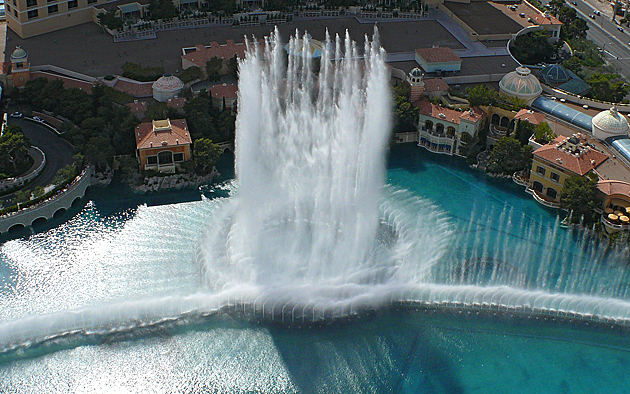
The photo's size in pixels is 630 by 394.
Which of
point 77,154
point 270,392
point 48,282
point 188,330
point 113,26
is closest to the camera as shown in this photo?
point 270,392

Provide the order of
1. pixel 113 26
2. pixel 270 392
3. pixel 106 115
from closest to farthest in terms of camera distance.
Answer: pixel 270 392, pixel 106 115, pixel 113 26

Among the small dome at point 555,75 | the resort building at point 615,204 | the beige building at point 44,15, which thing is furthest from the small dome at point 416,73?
the beige building at point 44,15

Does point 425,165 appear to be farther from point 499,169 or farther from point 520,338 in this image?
point 520,338

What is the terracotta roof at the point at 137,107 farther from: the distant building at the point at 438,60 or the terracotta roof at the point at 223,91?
the distant building at the point at 438,60

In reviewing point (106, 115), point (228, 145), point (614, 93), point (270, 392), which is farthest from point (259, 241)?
point (614, 93)

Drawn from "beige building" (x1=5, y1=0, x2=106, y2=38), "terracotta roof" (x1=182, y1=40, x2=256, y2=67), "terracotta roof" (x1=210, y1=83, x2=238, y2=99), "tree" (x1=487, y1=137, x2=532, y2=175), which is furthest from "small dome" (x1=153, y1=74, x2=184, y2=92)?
"tree" (x1=487, y1=137, x2=532, y2=175)

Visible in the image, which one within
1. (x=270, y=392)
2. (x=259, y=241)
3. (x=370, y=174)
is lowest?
(x=270, y=392)

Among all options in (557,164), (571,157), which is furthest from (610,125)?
(557,164)

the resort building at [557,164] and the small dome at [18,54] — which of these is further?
the small dome at [18,54]

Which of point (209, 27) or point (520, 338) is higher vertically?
point (209, 27)
